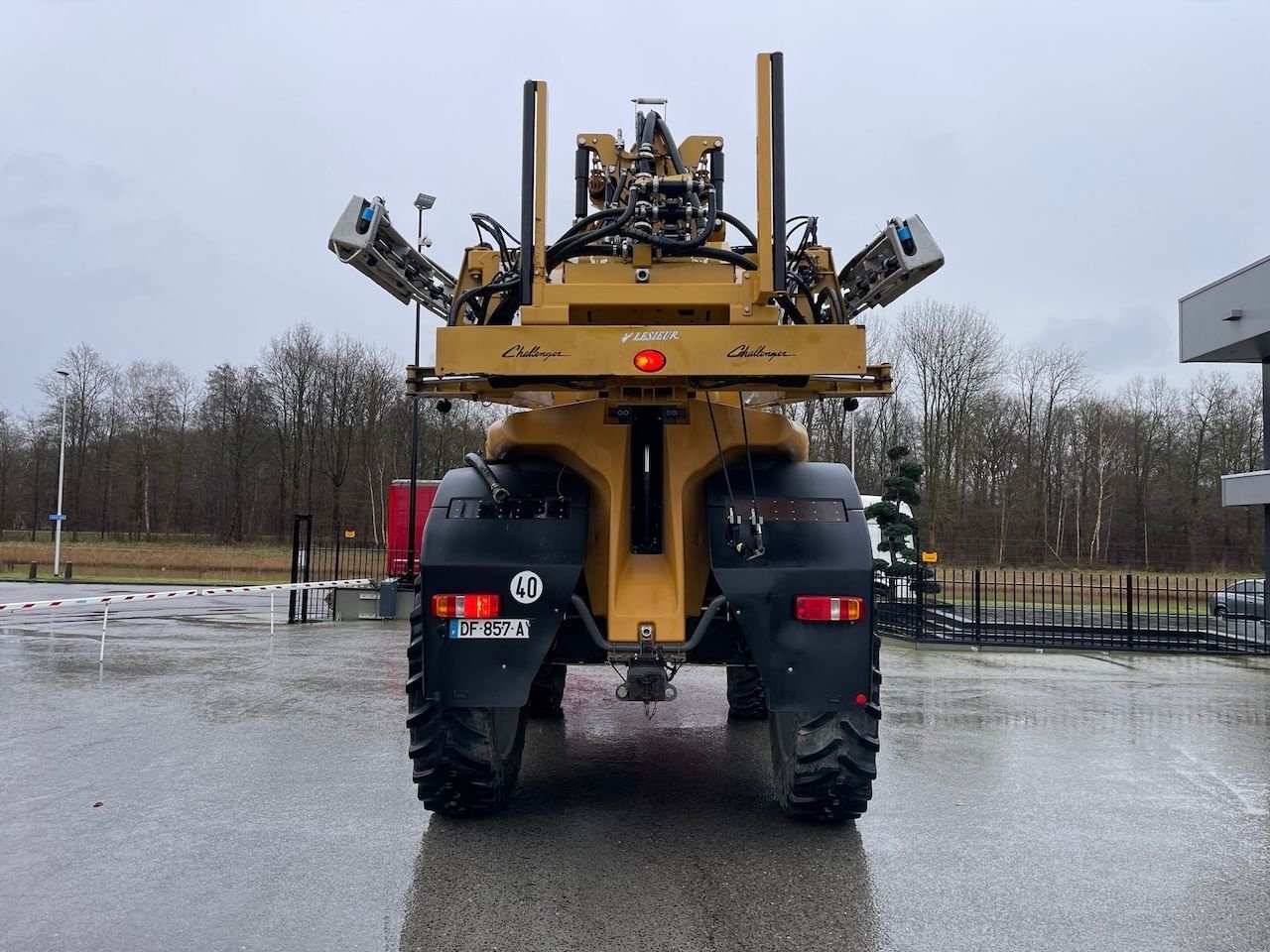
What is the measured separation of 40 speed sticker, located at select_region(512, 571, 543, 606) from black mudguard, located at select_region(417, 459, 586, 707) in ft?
0.07

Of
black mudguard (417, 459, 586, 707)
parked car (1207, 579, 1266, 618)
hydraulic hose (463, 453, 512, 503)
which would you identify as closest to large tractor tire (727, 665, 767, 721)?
black mudguard (417, 459, 586, 707)

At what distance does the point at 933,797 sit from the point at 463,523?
346 cm

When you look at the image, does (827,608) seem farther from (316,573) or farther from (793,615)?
(316,573)

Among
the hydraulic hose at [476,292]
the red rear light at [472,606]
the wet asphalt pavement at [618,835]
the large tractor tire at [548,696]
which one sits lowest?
the wet asphalt pavement at [618,835]

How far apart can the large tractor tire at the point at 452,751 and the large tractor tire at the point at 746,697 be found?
10.8ft

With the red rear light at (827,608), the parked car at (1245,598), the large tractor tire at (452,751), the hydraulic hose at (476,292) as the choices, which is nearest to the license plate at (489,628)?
the large tractor tire at (452,751)

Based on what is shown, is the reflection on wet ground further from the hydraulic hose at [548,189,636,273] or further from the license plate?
the hydraulic hose at [548,189,636,273]

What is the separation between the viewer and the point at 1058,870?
451 cm

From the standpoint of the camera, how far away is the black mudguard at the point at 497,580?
184 inches

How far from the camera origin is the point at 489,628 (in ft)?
15.4

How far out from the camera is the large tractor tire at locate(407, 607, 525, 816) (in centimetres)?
484

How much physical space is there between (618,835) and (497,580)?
1.55 meters

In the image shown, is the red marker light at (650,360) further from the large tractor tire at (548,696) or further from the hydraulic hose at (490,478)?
the large tractor tire at (548,696)

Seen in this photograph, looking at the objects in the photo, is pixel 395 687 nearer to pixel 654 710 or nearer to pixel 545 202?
pixel 654 710
